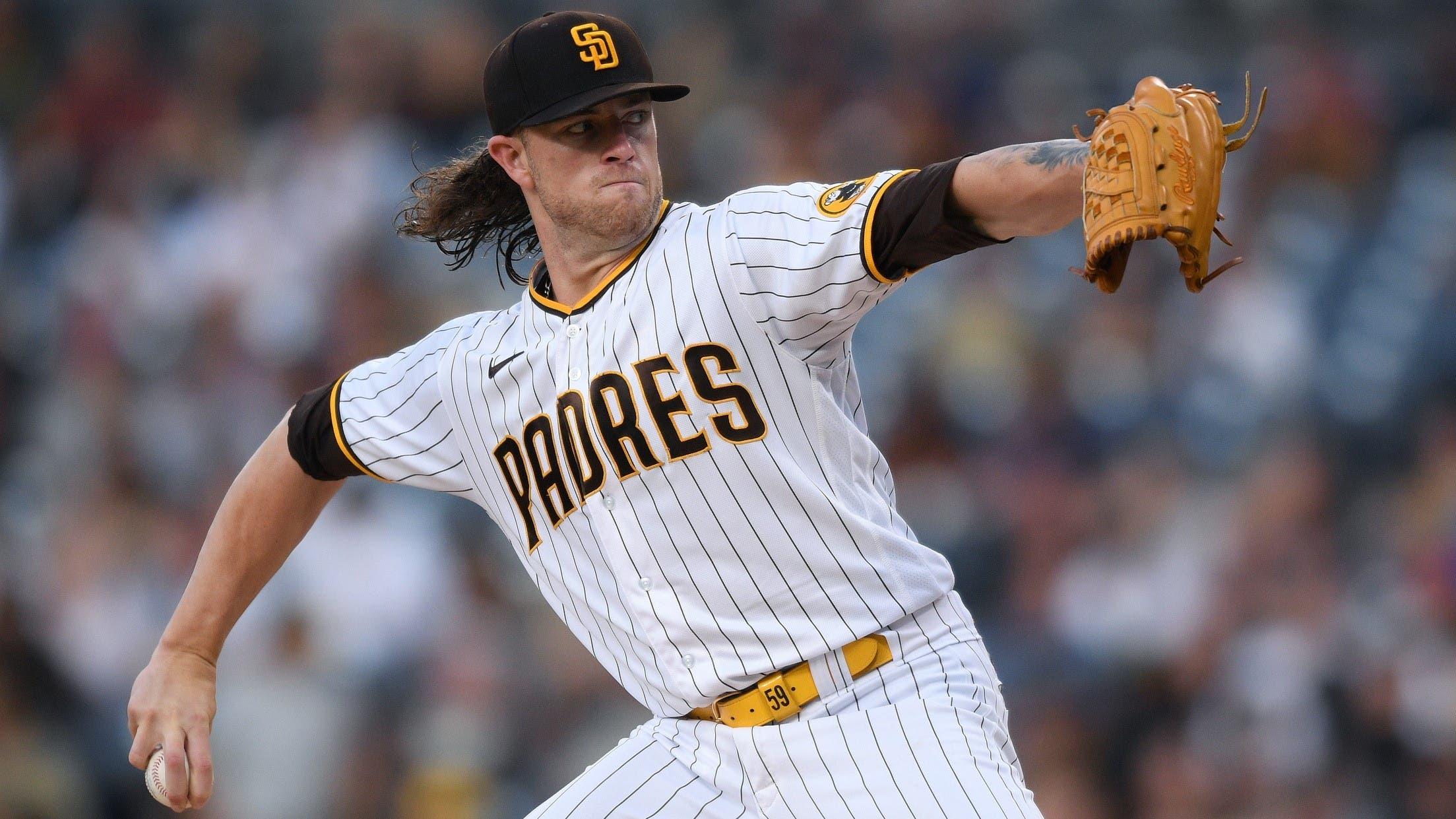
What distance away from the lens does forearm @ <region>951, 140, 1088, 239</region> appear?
2.32 metres

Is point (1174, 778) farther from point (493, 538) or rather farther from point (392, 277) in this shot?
point (392, 277)

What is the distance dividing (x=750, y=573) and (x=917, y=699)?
36cm

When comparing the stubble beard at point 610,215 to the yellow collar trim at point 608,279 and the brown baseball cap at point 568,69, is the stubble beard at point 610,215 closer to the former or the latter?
the yellow collar trim at point 608,279

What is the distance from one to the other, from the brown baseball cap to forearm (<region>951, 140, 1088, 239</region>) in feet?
2.65

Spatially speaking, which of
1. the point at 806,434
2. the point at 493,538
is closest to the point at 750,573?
the point at 806,434

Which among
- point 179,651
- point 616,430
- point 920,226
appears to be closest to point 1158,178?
point 920,226

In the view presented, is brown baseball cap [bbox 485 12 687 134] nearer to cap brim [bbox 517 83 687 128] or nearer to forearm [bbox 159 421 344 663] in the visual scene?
cap brim [bbox 517 83 687 128]

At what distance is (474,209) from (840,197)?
118 centimetres

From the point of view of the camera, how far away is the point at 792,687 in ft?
9.19

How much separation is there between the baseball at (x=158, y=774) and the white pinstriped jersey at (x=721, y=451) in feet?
2.62

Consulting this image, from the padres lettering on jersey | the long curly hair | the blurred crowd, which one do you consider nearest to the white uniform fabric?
the padres lettering on jersey

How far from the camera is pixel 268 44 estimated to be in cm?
842

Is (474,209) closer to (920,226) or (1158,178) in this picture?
(920,226)

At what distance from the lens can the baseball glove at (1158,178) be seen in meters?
2.18
